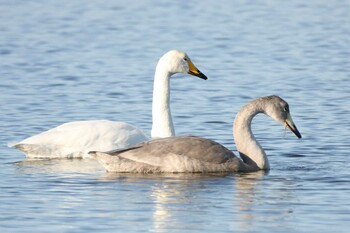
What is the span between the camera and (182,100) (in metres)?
19.3

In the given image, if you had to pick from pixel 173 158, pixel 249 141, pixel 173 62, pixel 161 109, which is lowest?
pixel 173 158

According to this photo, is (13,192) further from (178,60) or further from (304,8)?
(304,8)

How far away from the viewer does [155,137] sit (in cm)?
1501

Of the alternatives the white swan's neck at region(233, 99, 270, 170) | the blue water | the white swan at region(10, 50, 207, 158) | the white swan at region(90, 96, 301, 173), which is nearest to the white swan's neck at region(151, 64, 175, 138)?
the white swan at region(10, 50, 207, 158)

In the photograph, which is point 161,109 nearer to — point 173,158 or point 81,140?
point 81,140

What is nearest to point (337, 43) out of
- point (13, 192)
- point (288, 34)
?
point (288, 34)

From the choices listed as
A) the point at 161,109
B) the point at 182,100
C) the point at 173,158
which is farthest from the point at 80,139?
the point at 182,100

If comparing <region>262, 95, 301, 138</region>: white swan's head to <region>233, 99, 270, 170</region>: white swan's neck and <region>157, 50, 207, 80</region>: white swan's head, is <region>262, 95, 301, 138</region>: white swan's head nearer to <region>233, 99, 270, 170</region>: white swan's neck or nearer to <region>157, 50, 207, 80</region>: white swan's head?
<region>233, 99, 270, 170</region>: white swan's neck

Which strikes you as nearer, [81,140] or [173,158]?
[173,158]

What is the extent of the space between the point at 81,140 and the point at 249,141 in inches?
78.3

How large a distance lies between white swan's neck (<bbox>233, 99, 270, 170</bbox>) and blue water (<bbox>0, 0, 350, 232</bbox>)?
0.93 feet

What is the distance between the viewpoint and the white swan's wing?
47.6 feet

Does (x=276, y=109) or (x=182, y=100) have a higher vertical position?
(x=276, y=109)

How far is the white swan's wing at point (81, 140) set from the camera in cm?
1450
